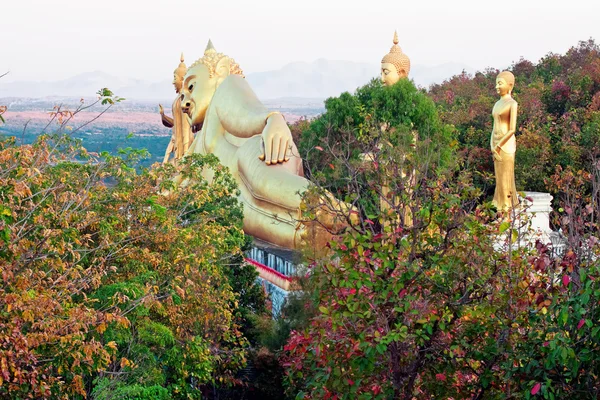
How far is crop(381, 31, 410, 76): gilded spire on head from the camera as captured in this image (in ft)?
76.7

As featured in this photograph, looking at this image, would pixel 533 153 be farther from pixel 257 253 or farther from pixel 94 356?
pixel 94 356

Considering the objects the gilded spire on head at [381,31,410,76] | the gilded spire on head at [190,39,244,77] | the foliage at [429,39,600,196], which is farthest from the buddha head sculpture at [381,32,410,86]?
the gilded spire on head at [190,39,244,77]

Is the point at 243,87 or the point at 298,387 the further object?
the point at 243,87

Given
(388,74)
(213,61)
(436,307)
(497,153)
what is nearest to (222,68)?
(213,61)

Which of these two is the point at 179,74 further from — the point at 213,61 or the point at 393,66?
the point at 393,66

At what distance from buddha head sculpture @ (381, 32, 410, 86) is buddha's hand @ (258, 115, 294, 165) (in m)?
6.20

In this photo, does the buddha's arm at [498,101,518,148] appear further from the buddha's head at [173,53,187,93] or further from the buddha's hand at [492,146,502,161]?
the buddha's head at [173,53,187,93]

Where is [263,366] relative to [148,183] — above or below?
below

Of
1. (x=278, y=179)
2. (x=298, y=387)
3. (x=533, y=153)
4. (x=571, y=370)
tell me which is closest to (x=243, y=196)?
(x=278, y=179)

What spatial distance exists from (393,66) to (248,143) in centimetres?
601

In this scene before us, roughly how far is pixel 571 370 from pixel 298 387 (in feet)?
16.6

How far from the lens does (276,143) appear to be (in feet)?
57.0

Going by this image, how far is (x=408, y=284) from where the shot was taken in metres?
8.20

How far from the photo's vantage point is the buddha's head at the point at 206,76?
20703 millimetres
